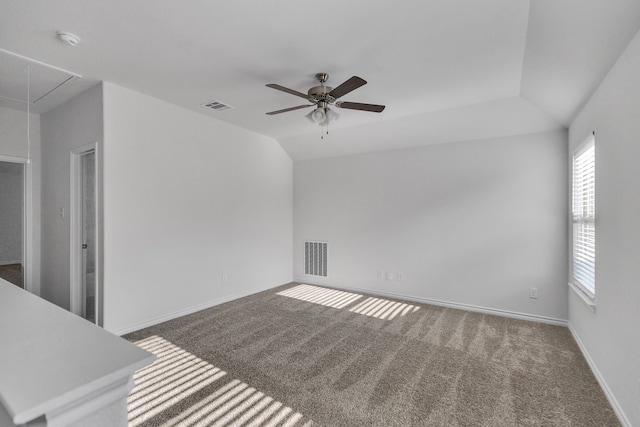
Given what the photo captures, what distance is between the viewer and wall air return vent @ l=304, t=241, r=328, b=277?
5364 mm

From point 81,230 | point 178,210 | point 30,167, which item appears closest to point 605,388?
point 178,210

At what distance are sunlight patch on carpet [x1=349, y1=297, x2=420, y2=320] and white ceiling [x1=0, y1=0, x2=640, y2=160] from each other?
255cm

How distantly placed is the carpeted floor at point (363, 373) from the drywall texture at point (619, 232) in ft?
1.05

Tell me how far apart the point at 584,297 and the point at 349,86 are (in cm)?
279

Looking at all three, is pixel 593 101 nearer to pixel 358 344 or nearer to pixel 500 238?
pixel 500 238

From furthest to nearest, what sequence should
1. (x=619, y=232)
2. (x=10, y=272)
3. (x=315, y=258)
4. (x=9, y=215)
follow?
(x=9, y=215) → (x=10, y=272) → (x=315, y=258) → (x=619, y=232)

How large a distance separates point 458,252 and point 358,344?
2030 mm

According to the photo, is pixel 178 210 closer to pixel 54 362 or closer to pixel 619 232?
pixel 54 362

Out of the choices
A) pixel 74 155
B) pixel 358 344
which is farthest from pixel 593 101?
pixel 74 155

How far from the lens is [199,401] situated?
210 cm

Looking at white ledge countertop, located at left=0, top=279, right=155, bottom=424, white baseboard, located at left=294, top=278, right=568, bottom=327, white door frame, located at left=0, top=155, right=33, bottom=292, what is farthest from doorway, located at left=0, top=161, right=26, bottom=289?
white ledge countertop, located at left=0, top=279, right=155, bottom=424

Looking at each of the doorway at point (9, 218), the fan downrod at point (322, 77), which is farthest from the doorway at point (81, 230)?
the doorway at point (9, 218)

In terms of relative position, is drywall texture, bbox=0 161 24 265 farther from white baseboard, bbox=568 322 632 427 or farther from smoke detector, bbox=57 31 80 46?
white baseboard, bbox=568 322 632 427

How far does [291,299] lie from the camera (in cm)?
452
